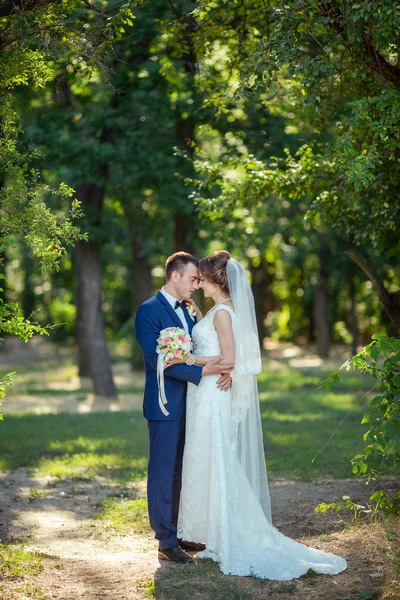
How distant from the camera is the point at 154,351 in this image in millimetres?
5656

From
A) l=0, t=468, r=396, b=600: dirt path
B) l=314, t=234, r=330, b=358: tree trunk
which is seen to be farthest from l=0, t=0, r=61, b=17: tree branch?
l=314, t=234, r=330, b=358: tree trunk

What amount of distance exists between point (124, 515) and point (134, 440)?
405cm

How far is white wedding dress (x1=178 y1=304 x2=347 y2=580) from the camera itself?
17.5ft

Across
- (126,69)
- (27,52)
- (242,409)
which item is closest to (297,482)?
(242,409)

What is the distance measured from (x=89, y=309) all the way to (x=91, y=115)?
4346 mm

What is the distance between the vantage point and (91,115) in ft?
47.0

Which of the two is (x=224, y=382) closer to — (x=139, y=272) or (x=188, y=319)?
(x=188, y=319)

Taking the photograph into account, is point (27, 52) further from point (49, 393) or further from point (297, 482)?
point (49, 393)

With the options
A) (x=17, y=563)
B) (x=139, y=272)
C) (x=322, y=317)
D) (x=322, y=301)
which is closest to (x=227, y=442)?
(x=17, y=563)

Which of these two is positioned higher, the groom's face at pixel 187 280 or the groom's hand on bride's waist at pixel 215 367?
the groom's face at pixel 187 280

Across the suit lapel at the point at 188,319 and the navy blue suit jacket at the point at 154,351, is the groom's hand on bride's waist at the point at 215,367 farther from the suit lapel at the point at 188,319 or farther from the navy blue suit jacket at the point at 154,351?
the suit lapel at the point at 188,319

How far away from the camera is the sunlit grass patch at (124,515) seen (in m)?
6.65

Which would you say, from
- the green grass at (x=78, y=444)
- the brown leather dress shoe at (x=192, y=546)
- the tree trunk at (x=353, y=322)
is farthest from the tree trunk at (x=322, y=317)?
the brown leather dress shoe at (x=192, y=546)

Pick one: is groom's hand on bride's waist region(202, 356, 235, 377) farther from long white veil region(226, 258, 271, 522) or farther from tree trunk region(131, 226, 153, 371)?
tree trunk region(131, 226, 153, 371)
